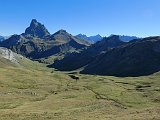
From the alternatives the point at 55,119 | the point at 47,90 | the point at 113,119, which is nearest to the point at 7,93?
the point at 47,90

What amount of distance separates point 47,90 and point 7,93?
1000 inches

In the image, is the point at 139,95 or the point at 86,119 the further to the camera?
the point at 139,95

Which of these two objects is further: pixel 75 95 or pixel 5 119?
pixel 75 95

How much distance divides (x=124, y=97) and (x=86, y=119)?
78.3 metres

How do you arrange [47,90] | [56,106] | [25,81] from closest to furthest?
[56,106], [47,90], [25,81]

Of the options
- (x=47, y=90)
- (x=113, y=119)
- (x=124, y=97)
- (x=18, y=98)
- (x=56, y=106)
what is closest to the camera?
(x=113, y=119)

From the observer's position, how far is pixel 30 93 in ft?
444

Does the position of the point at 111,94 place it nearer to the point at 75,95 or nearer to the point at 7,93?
the point at 75,95

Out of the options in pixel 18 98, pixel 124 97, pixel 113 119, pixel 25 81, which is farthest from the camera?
pixel 25 81

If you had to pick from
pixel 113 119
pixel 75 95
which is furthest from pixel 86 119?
pixel 75 95

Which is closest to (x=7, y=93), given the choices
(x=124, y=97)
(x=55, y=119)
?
(x=124, y=97)

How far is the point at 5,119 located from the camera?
64.9 metres

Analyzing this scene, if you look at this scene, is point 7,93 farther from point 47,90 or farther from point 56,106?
point 56,106

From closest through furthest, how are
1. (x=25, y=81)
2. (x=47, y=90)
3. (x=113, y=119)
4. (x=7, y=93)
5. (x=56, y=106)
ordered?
(x=113, y=119), (x=56, y=106), (x=7, y=93), (x=47, y=90), (x=25, y=81)
